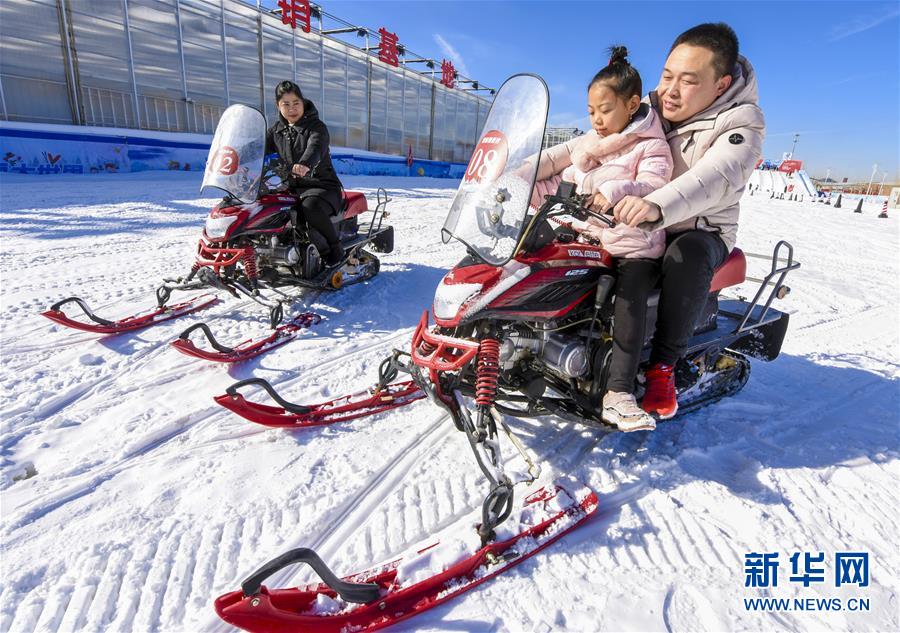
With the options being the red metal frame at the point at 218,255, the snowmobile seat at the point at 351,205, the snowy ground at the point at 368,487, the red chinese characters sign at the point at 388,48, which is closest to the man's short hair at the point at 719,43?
the snowy ground at the point at 368,487

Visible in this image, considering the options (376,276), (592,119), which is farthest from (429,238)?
(592,119)

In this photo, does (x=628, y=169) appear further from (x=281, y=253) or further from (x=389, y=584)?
(x=281, y=253)

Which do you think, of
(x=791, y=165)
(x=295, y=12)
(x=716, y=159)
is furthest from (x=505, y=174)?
(x=791, y=165)

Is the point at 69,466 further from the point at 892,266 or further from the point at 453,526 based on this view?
the point at 892,266

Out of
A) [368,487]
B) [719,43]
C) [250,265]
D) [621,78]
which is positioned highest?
[719,43]

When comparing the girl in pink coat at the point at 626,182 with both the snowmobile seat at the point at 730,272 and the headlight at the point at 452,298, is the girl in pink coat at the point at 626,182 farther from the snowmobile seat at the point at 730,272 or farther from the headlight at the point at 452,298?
the headlight at the point at 452,298

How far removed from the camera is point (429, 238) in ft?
A: 26.2

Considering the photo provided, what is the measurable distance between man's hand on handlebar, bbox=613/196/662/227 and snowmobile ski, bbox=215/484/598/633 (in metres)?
1.24

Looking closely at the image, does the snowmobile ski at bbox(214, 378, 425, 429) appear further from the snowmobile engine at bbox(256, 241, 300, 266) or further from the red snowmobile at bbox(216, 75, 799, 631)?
the snowmobile engine at bbox(256, 241, 300, 266)

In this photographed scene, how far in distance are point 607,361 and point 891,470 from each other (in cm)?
164

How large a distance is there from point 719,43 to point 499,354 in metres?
1.72

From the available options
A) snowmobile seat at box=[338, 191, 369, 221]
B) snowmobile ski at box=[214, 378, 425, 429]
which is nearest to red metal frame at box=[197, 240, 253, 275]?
snowmobile seat at box=[338, 191, 369, 221]

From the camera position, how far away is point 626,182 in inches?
82.7

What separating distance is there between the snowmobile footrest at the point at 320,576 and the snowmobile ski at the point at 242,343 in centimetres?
202
